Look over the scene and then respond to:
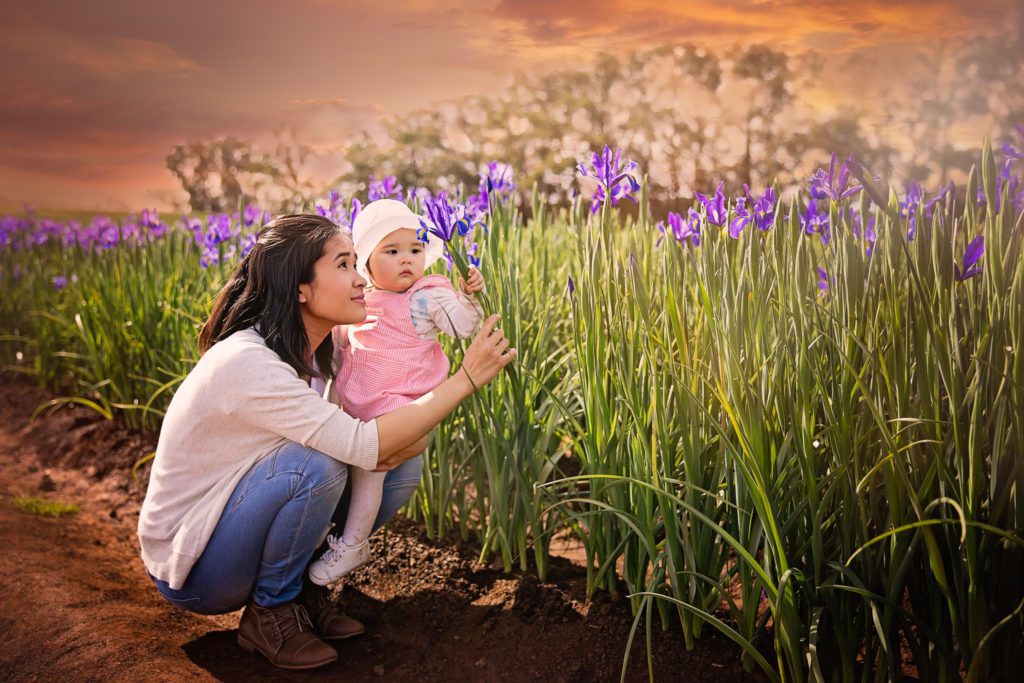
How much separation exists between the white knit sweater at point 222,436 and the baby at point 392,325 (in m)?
0.16

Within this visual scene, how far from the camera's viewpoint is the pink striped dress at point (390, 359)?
1957mm

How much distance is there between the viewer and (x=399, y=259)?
1.94 meters

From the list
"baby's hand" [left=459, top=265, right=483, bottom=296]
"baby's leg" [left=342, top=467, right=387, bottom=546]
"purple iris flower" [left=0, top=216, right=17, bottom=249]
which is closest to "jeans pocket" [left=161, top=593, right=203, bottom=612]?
"baby's leg" [left=342, top=467, right=387, bottom=546]

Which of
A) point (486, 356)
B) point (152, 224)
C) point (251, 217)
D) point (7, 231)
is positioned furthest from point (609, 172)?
point (7, 231)

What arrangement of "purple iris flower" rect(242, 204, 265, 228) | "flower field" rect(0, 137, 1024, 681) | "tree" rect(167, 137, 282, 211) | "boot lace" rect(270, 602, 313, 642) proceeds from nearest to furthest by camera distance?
1. "flower field" rect(0, 137, 1024, 681)
2. "boot lace" rect(270, 602, 313, 642)
3. "purple iris flower" rect(242, 204, 265, 228)
4. "tree" rect(167, 137, 282, 211)

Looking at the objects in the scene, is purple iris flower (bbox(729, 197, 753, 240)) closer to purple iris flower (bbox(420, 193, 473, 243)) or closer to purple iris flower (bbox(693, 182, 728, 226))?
purple iris flower (bbox(693, 182, 728, 226))

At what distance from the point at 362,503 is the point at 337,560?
0.55 ft

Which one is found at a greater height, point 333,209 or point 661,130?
point 661,130

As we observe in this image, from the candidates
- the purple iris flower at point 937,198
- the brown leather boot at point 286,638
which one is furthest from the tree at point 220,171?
the purple iris flower at point 937,198

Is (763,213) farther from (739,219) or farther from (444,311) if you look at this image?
(444,311)

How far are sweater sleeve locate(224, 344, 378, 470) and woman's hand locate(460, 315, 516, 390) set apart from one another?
0.82ft

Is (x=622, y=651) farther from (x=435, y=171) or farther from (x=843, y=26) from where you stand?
(x=435, y=171)

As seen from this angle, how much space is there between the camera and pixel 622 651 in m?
1.89

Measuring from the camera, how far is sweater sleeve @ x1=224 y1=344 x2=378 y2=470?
182 centimetres
